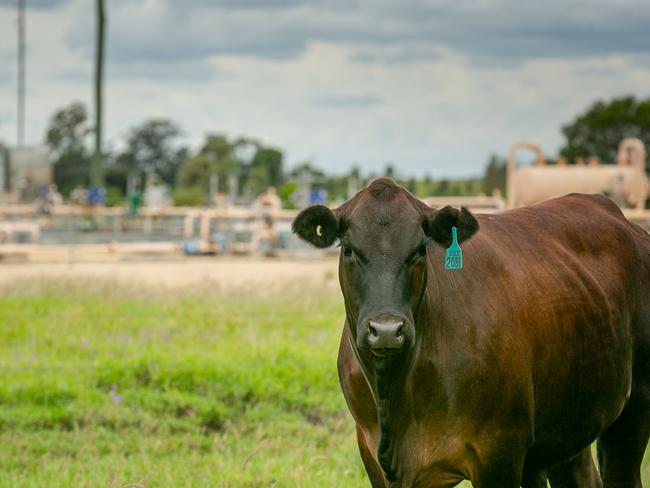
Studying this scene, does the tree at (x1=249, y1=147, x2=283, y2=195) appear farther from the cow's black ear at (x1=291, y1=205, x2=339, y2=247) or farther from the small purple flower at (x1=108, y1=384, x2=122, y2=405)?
the cow's black ear at (x1=291, y1=205, x2=339, y2=247)

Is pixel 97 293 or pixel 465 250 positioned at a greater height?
pixel 465 250

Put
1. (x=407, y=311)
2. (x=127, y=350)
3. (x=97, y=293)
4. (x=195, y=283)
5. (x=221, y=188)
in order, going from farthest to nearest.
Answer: (x=221, y=188) < (x=195, y=283) < (x=97, y=293) < (x=127, y=350) < (x=407, y=311)

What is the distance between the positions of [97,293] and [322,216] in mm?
11120

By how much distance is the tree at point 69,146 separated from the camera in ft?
240

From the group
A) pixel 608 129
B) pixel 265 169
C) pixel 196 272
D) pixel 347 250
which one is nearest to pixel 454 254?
pixel 347 250

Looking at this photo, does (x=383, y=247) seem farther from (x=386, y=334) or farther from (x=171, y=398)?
(x=171, y=398)

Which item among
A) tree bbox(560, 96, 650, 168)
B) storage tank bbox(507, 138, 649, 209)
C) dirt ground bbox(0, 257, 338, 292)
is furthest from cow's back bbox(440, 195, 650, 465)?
tree bbox(560, 96, 650, 168)

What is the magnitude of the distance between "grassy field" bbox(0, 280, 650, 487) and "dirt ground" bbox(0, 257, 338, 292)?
2.78m

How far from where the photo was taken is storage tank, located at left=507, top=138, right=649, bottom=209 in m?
26.2

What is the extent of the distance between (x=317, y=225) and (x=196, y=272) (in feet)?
46.3

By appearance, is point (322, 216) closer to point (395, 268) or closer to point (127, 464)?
point (395, 268)

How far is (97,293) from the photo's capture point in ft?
49.2

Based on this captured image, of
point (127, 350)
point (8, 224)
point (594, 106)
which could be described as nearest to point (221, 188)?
point (594, 106)

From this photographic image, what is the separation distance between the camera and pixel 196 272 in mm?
18344
